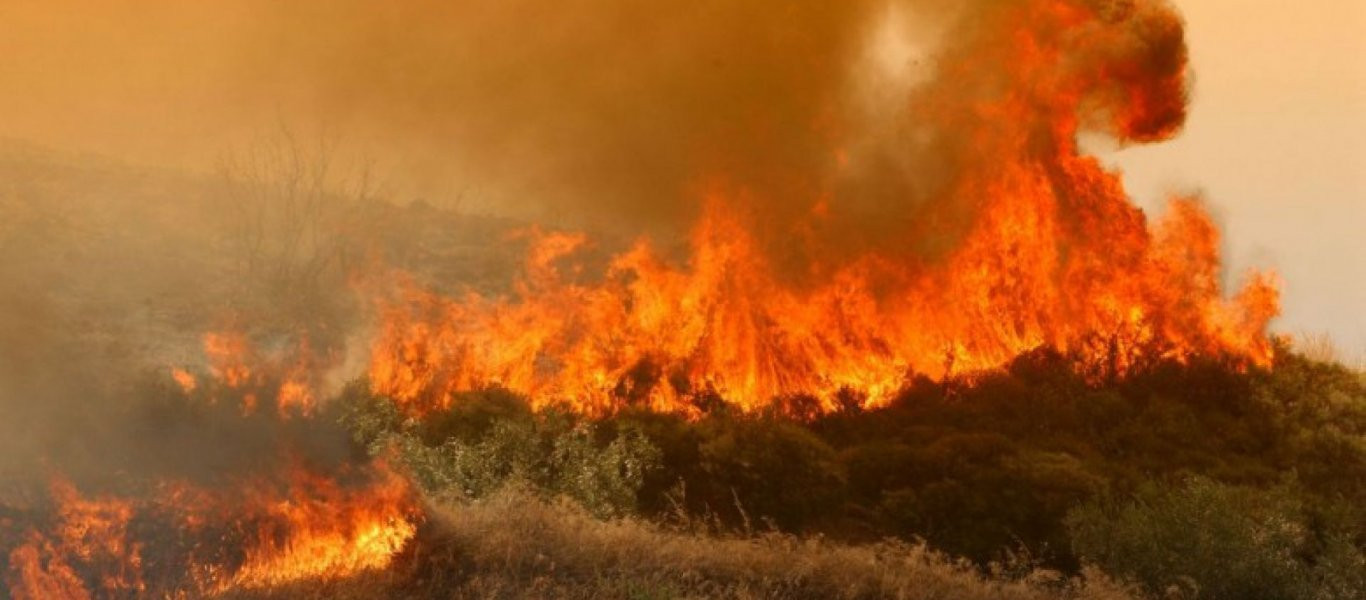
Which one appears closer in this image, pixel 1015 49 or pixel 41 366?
pixel 41 366

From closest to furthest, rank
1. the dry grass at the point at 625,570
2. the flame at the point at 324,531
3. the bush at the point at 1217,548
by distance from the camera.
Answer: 1. the dry grass at the point at 625,570
2. the flame at the point at 324,531
3. the bush at the point at 1217,548

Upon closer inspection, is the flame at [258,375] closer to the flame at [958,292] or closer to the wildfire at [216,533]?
the flame at [958,292]

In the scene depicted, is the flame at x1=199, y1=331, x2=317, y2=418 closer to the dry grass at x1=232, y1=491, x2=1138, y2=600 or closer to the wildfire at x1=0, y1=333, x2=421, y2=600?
the wildfire at x1=0, y1=333, x2=421, y2=600

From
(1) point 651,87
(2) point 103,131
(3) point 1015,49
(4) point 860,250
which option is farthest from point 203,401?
(2) point 103,131

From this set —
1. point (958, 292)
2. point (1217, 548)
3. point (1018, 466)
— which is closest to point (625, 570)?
point (1018, 466)

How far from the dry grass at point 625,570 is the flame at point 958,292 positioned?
7.30 meters

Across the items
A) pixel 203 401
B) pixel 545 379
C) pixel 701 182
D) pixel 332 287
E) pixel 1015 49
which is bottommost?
pixel 203 401

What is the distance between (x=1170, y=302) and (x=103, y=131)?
3464cm

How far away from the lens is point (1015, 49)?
2444cm

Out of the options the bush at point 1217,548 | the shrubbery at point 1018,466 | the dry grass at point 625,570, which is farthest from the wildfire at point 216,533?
the bush at point 1217,548

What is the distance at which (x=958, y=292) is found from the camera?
2247 cm

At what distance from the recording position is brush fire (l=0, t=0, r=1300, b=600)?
20578 mm

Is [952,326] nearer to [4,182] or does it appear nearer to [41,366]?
[41,366]

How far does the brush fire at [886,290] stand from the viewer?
20.6 m
